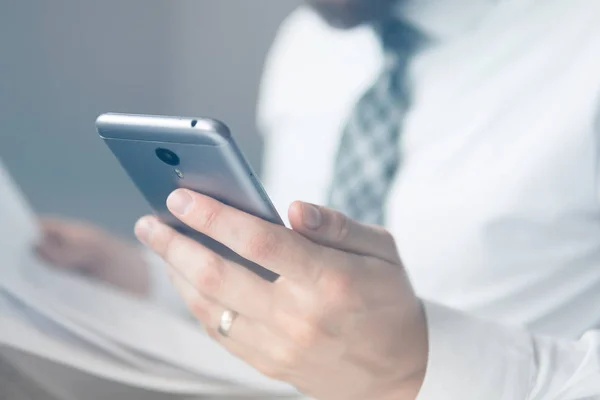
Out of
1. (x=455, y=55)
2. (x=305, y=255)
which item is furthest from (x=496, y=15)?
(x=305, y=255)

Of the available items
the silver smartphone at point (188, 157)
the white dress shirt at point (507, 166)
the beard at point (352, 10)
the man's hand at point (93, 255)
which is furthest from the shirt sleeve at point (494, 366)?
the man's hand at point (93, 255)

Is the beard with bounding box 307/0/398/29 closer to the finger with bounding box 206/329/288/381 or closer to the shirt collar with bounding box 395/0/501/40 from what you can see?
the shirt collar with bounding box 395/0/501/40

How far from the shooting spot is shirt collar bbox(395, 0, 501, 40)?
0.63 meters

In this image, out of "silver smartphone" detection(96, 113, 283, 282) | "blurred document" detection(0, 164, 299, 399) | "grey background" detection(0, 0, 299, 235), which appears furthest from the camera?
"grey background" detection(0, 0, 299, 235)

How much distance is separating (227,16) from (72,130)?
0.37 metres

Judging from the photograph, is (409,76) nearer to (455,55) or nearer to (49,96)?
(455,55)

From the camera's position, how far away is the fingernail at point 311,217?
38 cm

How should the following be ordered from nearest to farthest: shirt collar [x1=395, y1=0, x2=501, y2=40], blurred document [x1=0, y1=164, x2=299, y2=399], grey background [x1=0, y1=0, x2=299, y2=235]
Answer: blurred document [x1=0, y1=164, x2=299, y2=399] → shirt collar [x1=395, y1=0, x2=501, y2=40] → grey background [x1=0, y1=0, x2=299, y2=235]

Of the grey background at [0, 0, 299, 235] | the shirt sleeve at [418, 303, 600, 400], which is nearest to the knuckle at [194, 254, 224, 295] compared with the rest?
the shirt sleeve at [418, 303, 600, 400]

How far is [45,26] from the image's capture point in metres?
1.22

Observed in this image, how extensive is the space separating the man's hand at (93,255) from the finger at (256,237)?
0.36m

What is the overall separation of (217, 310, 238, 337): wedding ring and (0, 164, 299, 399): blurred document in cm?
9

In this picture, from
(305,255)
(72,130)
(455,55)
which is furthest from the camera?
(72,130)

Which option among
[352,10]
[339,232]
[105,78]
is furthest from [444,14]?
[105,78]
